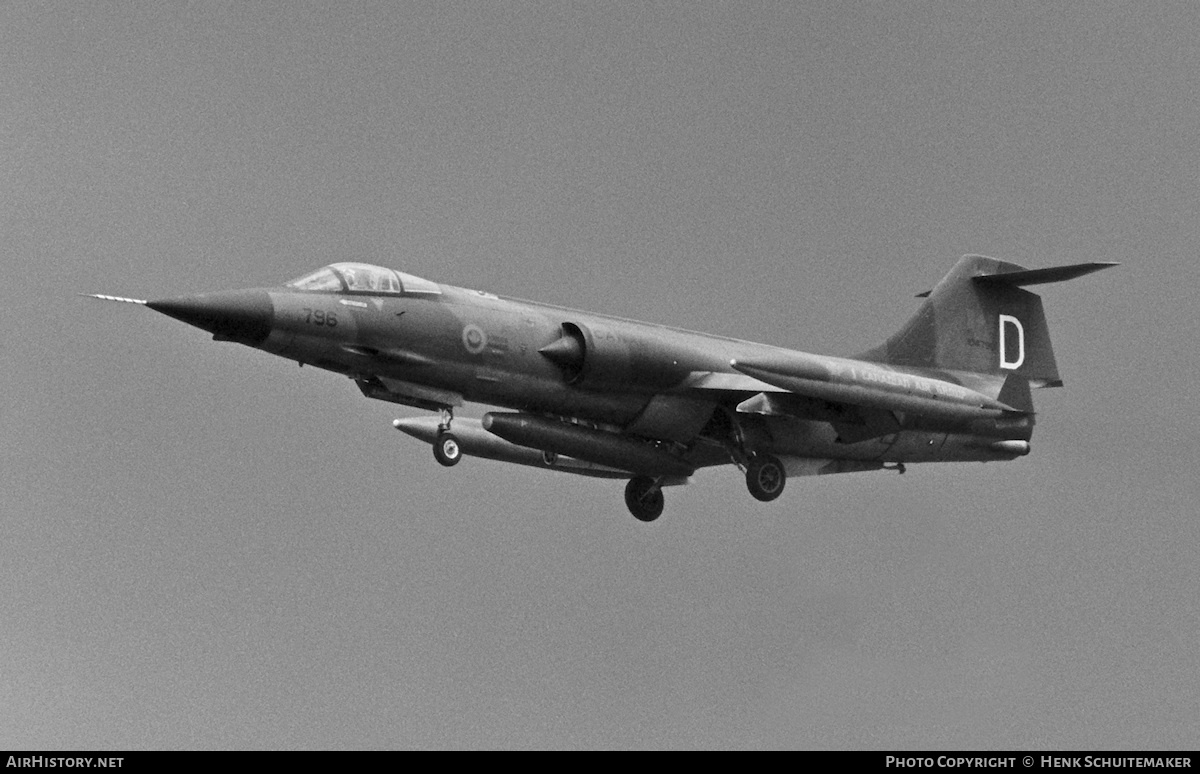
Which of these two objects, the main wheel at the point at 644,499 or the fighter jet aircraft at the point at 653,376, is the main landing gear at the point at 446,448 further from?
the main wheel at the point at 644,499

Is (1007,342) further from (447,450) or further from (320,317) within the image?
(320,317)

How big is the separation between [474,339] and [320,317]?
2205mm

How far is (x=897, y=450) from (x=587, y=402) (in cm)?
563

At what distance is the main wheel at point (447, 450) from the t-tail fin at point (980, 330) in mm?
8265

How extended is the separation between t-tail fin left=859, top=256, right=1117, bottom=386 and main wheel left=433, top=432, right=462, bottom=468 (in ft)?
27.1

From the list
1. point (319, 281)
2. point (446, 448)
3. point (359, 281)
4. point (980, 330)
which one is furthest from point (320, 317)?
point (980, 330)

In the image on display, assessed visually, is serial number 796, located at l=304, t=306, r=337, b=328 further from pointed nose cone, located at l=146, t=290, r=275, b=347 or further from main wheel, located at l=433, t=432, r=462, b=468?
main wheel, located at l=433, t=432, r=462, b=468

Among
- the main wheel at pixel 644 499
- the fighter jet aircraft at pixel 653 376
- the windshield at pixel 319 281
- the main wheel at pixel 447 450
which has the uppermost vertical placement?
the windshield at pixel 319 281

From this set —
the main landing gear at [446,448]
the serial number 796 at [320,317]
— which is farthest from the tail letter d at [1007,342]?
the serial number 796 at [320,317]

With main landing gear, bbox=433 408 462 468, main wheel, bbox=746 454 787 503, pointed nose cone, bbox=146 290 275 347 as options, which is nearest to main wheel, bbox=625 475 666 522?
main wheel, bbox=746 454 787 503

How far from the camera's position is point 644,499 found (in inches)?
1172

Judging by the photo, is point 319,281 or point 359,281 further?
point 359,281

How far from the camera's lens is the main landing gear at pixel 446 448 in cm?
2542
